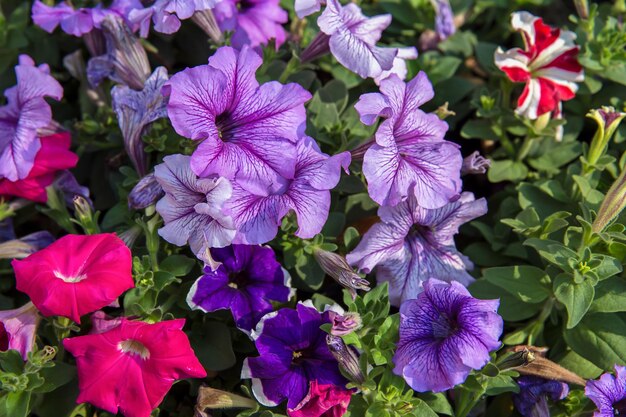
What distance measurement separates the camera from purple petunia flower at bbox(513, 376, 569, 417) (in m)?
1.95

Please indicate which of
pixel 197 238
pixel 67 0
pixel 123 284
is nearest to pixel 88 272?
pixel 123 284

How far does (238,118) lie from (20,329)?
82cm

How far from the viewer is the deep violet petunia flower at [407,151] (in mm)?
1803

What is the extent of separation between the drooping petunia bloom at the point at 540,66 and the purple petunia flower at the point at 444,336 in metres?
0.82

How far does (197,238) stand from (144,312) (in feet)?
0.87

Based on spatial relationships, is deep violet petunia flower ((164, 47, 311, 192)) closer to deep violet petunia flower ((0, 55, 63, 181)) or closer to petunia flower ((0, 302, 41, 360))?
deep violet petunia flower ((0, 55, 63, 181))

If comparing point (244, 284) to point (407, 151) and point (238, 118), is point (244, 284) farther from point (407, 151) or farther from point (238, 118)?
point (407, 151)

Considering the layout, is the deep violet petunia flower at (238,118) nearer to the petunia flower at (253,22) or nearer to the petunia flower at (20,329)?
the petunia flower at (253,22)

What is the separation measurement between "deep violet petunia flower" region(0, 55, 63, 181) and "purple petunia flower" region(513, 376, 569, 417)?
1.59m

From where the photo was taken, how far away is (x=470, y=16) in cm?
296

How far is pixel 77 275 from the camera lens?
69.6 inches

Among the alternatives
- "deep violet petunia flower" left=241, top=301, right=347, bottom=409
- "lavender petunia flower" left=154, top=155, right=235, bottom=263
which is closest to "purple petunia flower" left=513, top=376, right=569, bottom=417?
Result: "deep violet petunia flower" left=241, top=301, right=347, bottom=409

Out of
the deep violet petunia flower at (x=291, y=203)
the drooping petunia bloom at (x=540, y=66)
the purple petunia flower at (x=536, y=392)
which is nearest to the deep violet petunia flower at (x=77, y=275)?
the deep violet petunia flower at (x=291, y=203)

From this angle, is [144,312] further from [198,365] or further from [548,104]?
[548,104]
